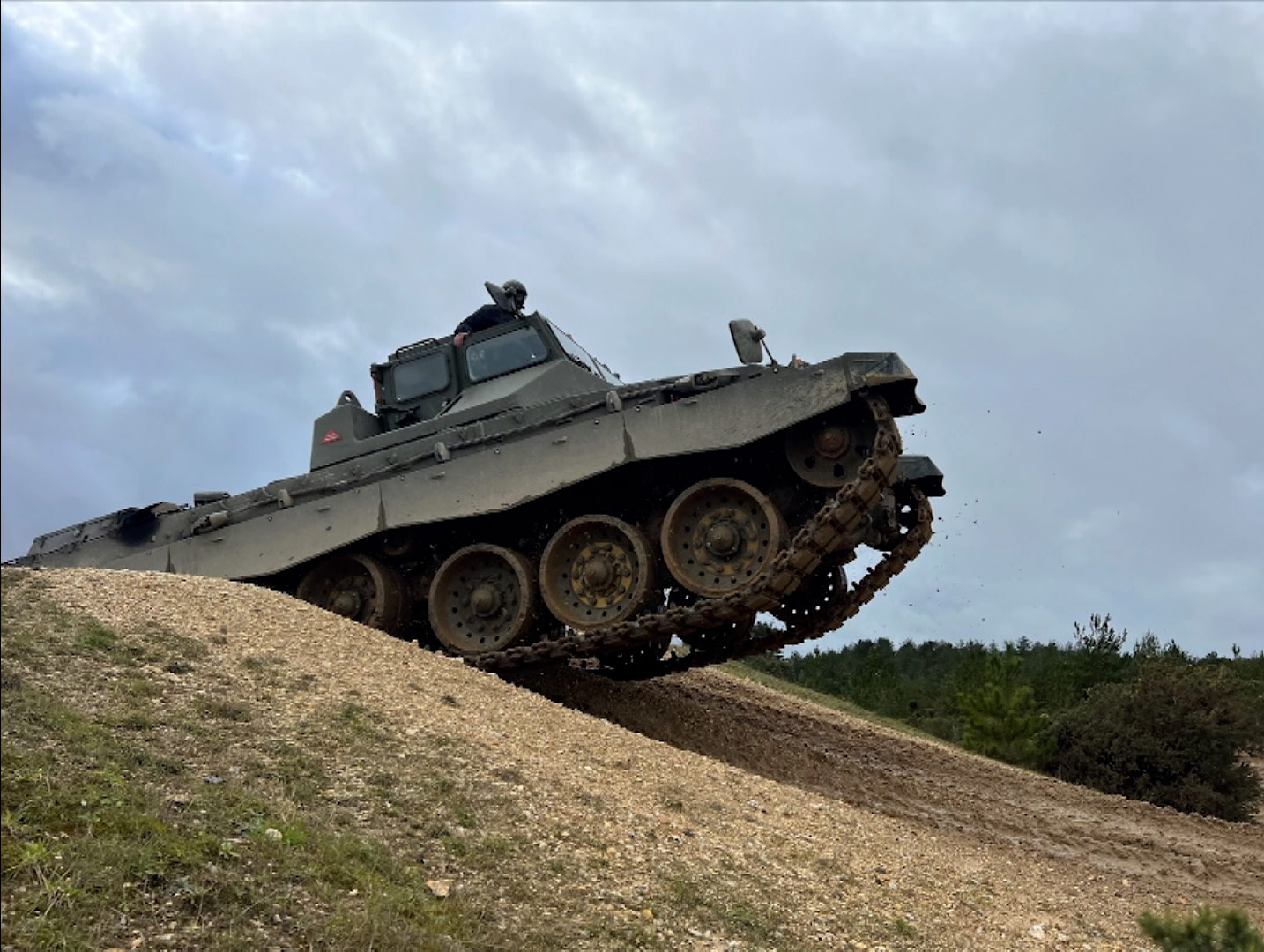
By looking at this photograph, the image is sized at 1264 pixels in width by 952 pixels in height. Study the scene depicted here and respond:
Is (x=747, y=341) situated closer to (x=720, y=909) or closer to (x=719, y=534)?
(x=719, y=534)

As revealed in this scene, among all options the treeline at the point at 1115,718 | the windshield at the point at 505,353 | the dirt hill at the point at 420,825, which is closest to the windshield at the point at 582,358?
the windshield at the point at 505,353

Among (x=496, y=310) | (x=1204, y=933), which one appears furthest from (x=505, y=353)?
(x=1204, y=933)

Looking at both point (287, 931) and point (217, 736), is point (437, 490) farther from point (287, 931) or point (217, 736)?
point (287, 931)

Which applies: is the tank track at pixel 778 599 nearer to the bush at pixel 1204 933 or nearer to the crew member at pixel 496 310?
the crew member at pixel 496 310

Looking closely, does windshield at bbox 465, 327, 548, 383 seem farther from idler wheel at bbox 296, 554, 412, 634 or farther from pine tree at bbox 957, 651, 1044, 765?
pine tree at bbox 957, 651, 1044, 765

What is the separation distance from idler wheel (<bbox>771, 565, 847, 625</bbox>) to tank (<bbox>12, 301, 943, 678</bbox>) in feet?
0.09

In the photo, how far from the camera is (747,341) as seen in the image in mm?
11578

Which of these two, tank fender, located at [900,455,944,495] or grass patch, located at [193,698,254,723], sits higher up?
tank fender, located at [900,455,944,495]

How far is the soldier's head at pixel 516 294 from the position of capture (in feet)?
46.9

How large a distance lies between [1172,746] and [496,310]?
11.0m

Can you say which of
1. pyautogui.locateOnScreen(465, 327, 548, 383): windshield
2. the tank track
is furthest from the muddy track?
pyautogui.locateOnScreen(465, 327, 548, 383): windshield

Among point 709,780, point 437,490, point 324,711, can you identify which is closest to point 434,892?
point 324,711

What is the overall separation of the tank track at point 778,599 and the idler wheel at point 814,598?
0.15m

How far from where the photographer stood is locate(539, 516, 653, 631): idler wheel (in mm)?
11375
